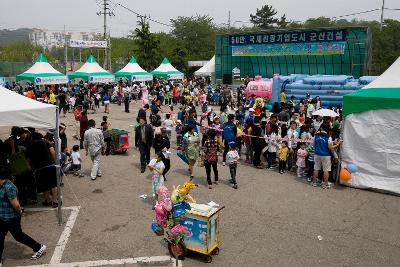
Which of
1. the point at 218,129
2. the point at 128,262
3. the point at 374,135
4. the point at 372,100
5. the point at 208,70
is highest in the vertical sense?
the point at 208,70

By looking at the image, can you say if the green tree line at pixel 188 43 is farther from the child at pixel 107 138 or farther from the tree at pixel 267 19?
the child at pixel 107 138

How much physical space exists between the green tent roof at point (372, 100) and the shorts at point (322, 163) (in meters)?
1.35

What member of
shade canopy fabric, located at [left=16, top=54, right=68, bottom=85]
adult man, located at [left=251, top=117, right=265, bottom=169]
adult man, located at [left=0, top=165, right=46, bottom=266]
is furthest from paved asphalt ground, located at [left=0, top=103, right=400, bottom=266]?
shade canopy fabric, located at [left=16, top=54, right=68, bottom=85]

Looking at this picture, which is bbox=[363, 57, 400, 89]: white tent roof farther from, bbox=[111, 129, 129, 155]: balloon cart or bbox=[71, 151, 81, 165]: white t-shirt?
bbox=[71, 151, 81, 165]: white t-shirt

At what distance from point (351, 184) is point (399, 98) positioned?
2.53 metres

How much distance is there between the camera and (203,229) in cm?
608

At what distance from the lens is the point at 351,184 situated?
10000 mm

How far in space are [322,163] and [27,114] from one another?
7.20 m

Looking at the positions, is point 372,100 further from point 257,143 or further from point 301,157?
point 257,143

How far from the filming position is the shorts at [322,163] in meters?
9.78

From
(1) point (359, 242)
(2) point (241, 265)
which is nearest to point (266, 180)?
(1) point (359, 242)

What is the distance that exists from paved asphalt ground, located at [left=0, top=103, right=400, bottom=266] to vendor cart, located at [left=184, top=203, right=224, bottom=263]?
25cm

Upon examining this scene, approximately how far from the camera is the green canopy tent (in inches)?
368

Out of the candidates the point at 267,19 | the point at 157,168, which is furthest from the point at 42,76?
the point at 267,19
